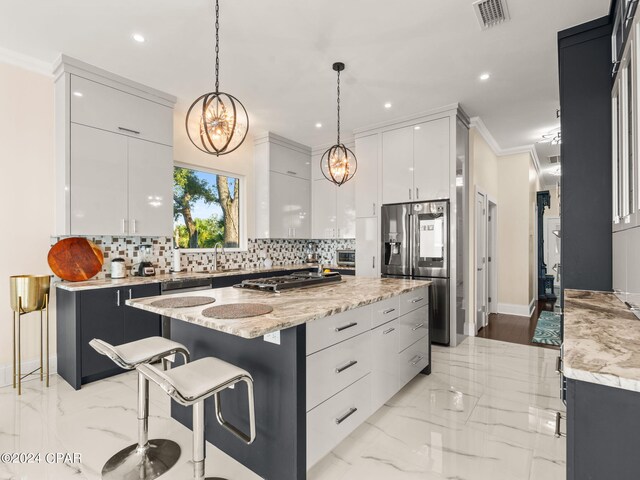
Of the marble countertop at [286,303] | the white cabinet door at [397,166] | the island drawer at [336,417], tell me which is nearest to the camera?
the marble countertop at [286,303]

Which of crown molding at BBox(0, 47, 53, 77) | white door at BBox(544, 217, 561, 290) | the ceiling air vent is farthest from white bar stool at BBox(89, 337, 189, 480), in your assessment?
white door at BBox(544, 217, 561, 290)

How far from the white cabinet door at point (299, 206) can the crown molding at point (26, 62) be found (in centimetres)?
308

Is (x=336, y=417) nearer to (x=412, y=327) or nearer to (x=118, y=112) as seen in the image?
(x=412, y=327)

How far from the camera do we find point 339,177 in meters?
3.26

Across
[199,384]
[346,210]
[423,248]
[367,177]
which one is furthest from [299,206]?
[199,384]

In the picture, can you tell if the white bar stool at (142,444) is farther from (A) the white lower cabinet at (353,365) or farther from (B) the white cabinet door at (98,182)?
(B) the white cabinet door at (98,182)

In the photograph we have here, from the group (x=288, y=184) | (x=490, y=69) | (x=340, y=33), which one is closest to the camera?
(x=340, y=33)

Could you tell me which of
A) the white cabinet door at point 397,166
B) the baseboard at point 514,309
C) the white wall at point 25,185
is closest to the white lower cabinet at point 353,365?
the white cabinet door at point 397,166

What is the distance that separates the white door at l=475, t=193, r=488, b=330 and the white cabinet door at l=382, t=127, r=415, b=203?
3.58ft

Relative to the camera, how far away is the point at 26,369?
301cm

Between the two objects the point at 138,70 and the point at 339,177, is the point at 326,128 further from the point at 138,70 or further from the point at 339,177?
the point at 138,70

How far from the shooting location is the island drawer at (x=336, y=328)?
1.69 metres

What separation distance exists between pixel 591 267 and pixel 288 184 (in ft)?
13.3

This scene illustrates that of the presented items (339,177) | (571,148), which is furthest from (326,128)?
(571,148)
